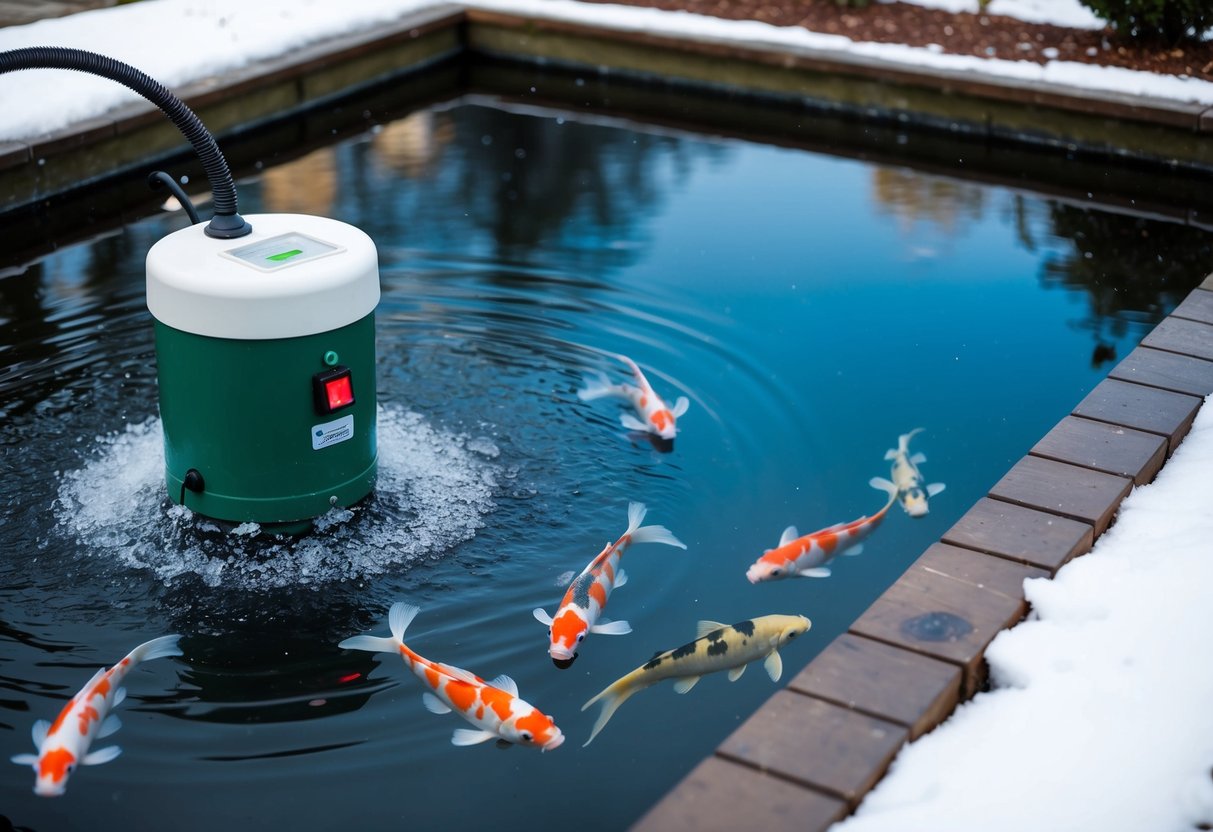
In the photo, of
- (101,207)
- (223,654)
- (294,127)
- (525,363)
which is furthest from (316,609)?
(294,127)

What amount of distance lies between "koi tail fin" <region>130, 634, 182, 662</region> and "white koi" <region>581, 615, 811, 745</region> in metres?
1.38

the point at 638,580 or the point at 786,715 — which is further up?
the point at 786,715

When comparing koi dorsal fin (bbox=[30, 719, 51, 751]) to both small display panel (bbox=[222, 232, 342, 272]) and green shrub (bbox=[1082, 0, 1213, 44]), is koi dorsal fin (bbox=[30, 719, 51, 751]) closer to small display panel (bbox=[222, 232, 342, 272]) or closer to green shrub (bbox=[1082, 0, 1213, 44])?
small display panel (bbox=[222, 232, 342, 272])

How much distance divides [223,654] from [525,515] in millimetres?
1291

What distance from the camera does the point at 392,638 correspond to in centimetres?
432

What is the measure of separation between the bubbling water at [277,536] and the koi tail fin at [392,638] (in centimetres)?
40

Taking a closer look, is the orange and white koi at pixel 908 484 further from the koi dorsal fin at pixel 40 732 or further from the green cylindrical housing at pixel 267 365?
the koi dorsal fin at pixel 40 732

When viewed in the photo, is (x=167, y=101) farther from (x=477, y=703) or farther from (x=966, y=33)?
(x=966, y=33)

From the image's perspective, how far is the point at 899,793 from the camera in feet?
10.6

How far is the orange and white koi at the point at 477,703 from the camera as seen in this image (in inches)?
154

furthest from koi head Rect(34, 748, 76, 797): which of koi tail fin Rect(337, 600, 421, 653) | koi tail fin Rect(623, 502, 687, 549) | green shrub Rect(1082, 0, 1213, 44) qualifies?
green shrub Rect(1082, 0, 1213, 44)

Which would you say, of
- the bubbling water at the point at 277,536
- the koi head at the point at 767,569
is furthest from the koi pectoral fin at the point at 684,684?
the bubbling water at the point at 277,536

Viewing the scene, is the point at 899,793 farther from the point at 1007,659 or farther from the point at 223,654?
the point at 223,654

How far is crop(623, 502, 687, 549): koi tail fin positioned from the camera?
16.0 feet
